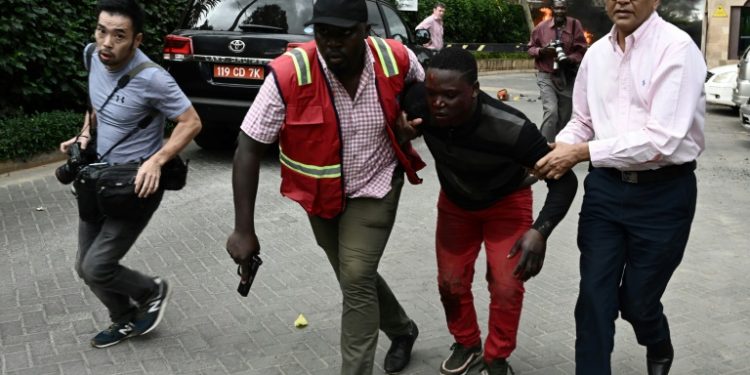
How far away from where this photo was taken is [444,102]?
3621 mm

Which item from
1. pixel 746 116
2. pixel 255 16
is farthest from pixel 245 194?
pixel 746 116

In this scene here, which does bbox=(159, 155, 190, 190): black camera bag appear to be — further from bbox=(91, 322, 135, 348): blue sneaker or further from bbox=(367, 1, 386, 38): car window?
bbox=(367, 1, 386, 38): car window

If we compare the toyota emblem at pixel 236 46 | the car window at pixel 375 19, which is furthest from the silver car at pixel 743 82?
the toyota emblem at pixel 236 46

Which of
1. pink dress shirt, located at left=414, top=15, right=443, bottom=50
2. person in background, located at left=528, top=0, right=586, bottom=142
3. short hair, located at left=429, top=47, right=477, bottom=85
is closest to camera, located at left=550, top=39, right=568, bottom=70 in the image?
person in background, located at left=528, top=0, right=586, bottom=142

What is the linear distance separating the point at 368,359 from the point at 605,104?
1.42 m

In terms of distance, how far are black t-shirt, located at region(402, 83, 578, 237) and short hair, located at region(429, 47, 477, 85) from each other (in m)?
0.15

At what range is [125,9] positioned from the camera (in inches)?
173

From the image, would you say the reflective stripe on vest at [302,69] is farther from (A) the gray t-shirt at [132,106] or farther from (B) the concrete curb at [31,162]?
(B) the concrete curb at [31,162]

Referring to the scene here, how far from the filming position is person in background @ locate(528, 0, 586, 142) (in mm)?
9602

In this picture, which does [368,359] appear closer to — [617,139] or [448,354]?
[448,354]

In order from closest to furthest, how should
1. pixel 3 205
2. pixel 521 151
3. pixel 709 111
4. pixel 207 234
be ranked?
pixel 521 151 → pixel 207 234 → pixel 3 205 → pixel 709 111

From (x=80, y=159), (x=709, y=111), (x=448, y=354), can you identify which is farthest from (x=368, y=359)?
(x=709, y=111)

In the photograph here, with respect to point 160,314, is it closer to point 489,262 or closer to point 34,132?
point 489,262

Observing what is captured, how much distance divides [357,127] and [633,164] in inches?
43.7
